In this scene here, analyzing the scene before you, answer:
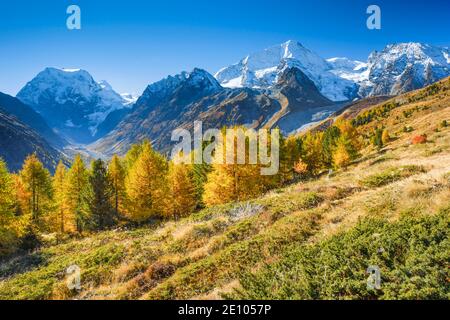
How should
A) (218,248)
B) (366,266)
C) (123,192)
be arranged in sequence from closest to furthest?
(366,266) → (218,248) → (123,192)

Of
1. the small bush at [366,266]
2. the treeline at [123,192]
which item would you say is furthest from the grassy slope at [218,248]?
the treeline at [123,192]

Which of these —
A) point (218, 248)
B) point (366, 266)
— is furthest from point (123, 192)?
point (366, 266)

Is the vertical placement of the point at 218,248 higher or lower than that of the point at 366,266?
lower

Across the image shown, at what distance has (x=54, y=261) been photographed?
69.0 ft

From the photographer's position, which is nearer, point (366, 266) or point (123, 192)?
point (366, 266)

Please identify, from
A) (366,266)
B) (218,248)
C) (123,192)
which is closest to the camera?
(366,266)

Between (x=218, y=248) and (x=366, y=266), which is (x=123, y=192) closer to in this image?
(x=218, y=248)

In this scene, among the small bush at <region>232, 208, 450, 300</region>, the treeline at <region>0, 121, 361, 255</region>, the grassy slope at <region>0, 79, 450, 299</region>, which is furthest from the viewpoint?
the treeline at <region>0, 121, 361, 255</region>

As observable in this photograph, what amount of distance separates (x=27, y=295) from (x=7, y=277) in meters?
6.20

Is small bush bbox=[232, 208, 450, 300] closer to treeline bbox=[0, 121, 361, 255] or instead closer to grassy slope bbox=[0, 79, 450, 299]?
grassy slope bbox=[0, 79, 450, 299]

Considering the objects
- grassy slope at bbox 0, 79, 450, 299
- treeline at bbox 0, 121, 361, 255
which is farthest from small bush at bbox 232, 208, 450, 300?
treeline at bbox 0, 121, 361, 255

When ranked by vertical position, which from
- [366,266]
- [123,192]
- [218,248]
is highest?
[366,266]
